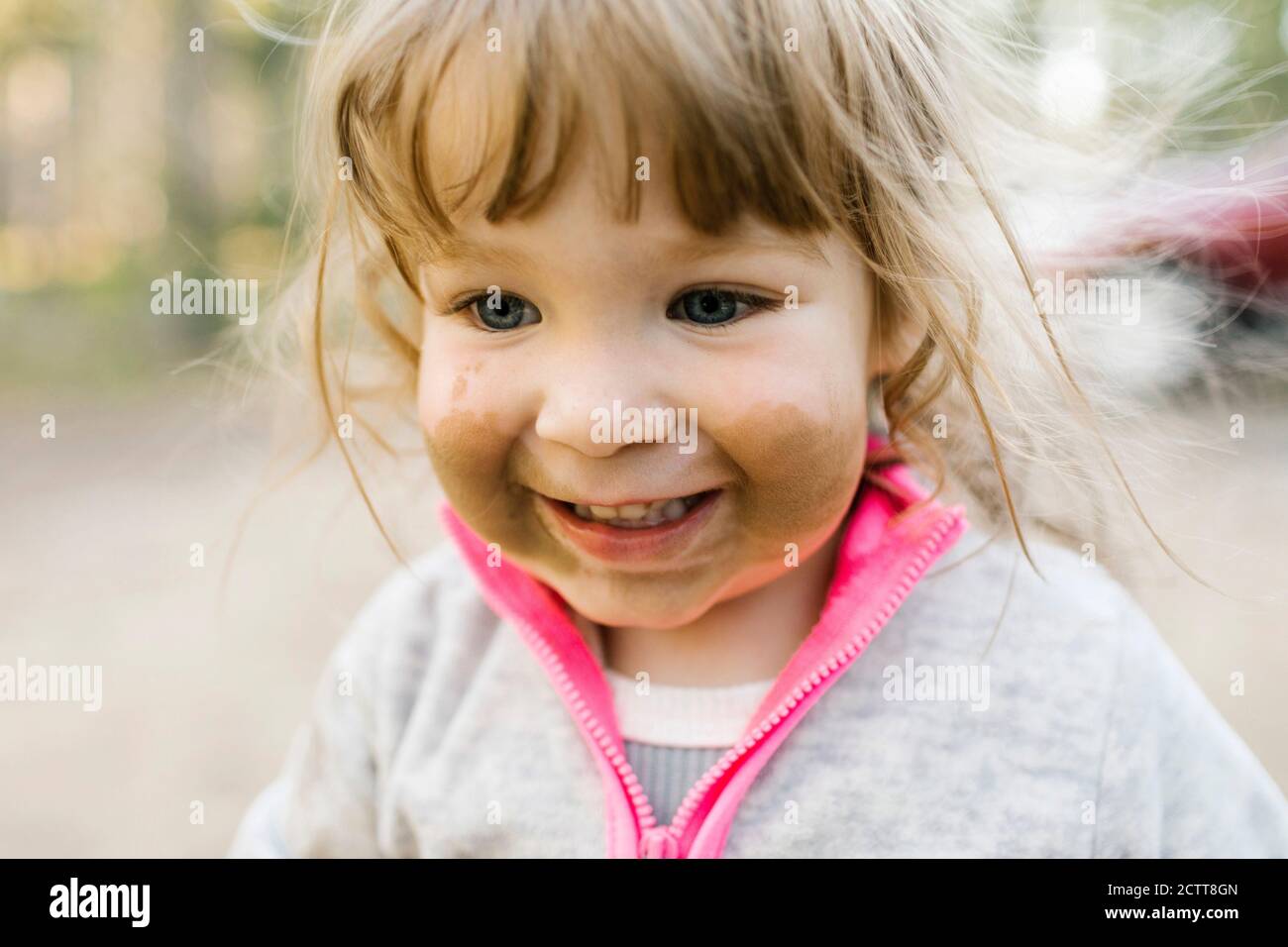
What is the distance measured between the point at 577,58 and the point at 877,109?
0.27 metres

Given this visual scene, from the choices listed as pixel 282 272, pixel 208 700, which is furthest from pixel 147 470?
pixel 282 272

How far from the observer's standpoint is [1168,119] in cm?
133

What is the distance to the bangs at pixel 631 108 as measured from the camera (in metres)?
0.92

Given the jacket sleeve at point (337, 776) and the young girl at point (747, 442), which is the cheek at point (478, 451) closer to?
the young girl at point (747, 442)

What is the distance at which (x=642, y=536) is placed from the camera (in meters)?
1.06

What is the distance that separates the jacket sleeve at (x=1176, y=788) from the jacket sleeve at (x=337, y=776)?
761 millimetres

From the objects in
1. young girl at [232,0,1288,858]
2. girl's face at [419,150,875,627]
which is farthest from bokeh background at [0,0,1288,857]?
girl's face at [419,150,875,627]

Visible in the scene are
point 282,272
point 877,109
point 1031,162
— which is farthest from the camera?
point 282,272

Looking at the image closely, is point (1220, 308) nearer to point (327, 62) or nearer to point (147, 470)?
point (327, 62)

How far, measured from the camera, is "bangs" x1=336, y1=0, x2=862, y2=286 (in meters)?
0.92

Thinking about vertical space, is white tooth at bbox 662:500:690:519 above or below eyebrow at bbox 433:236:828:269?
below

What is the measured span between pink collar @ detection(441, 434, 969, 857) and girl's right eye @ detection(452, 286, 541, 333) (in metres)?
0.31

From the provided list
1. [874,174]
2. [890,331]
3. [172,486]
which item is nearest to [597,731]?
[890,331]

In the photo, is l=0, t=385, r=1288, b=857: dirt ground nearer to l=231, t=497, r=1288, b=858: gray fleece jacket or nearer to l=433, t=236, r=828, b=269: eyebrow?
l=231, t=497, r=1288, b=858: gray fleece jacket
